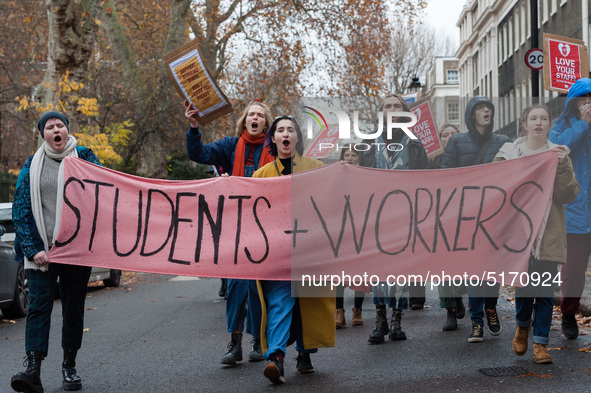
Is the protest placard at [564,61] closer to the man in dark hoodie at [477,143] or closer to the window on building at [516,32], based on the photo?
the man in dark hoodie at [477,143]

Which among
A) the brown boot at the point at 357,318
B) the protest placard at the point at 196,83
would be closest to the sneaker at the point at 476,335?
the brown boot at the point at 357,318

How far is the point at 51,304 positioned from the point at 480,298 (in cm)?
381

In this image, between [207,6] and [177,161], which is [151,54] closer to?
[207,6]

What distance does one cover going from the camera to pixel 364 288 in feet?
29.3

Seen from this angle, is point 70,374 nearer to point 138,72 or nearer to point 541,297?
point 541,297

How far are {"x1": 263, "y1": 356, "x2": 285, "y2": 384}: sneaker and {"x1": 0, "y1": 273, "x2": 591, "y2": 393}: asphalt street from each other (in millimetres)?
94

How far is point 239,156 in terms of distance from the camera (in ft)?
23.7

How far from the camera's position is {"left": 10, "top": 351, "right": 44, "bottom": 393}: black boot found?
5.70 metres

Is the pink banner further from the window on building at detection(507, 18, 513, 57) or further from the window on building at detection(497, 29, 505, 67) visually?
the window on building at detection(497, 29, 505, 67)

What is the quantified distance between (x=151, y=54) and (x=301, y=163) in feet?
106

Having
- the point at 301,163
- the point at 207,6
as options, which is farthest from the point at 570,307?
the point at 207,6

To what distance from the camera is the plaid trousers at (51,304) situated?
600cm

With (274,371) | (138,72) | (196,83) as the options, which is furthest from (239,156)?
(138,72)

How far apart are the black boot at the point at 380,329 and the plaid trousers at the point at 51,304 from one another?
2833 millimetres
